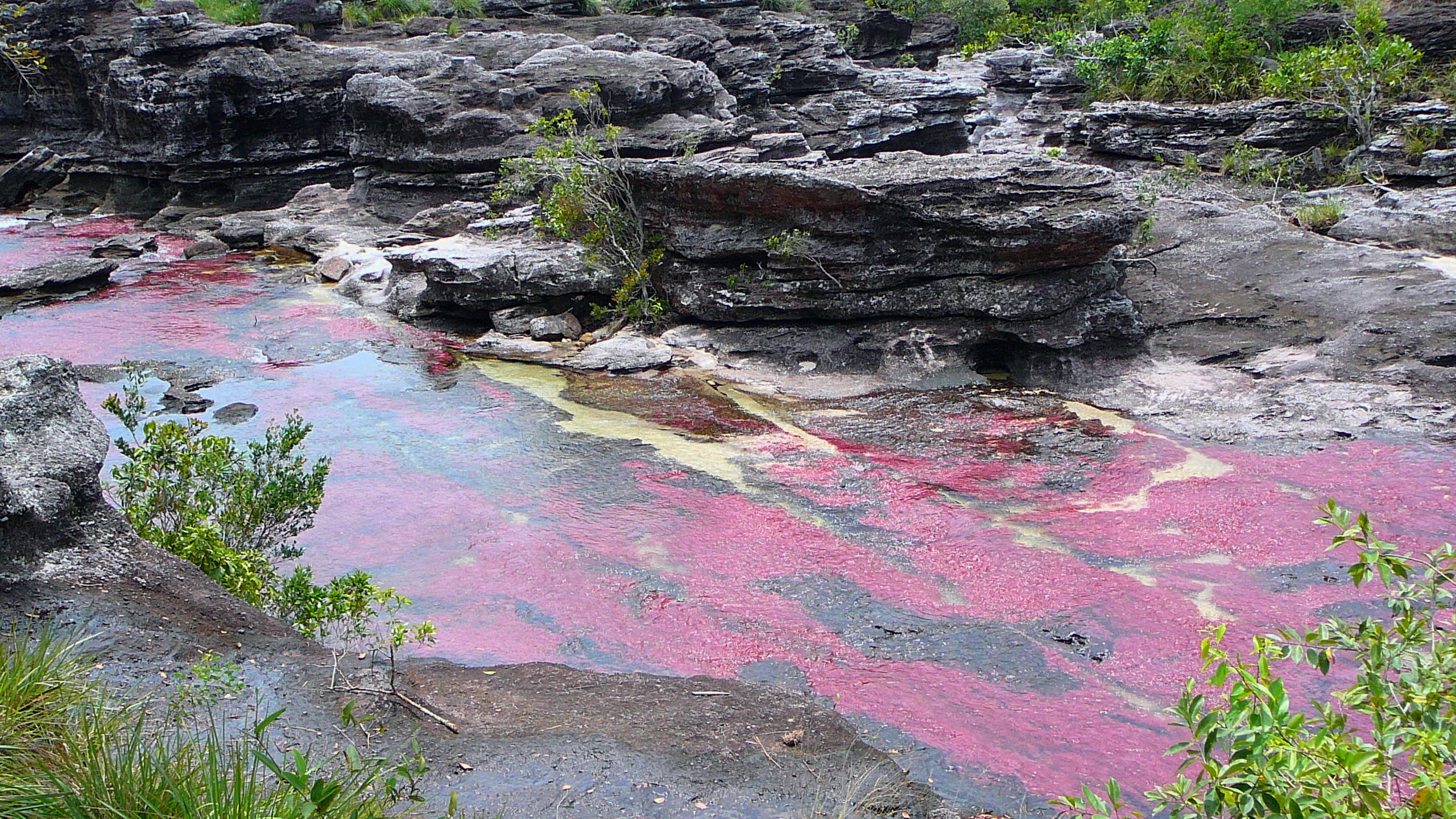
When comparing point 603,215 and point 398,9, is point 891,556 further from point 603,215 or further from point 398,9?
point 398,9

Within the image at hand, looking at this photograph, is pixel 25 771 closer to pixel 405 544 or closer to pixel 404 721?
pixel 404 721

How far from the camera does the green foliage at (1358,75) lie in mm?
19781

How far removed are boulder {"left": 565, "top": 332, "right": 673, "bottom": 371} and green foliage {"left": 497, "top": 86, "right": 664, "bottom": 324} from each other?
3.63 feet

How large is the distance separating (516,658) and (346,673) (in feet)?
5.69

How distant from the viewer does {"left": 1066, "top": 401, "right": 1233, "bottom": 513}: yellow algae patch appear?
995 cm

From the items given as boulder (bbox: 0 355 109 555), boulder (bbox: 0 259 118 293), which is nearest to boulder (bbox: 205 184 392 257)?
boulder (bbox: 0 259 118 293)

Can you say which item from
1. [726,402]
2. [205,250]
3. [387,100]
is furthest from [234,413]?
[387,100]

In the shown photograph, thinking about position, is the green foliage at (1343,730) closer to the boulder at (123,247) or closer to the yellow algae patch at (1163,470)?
the yellow algae patch at (1163,470)

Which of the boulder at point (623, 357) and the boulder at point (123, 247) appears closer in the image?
the boulder at point (623, 357)

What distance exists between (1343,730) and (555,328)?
13.3 meters

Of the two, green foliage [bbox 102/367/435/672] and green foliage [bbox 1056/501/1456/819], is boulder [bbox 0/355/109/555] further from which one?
green foliage [bbox 1056/501/1456/819]

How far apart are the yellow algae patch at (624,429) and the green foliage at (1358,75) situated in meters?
15.2

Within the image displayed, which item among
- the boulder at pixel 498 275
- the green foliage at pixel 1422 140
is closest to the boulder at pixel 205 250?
the boulder at pixel 498 275

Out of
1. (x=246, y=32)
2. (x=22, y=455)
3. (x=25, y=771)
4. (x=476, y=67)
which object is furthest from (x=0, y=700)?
(x=246, y=32)
